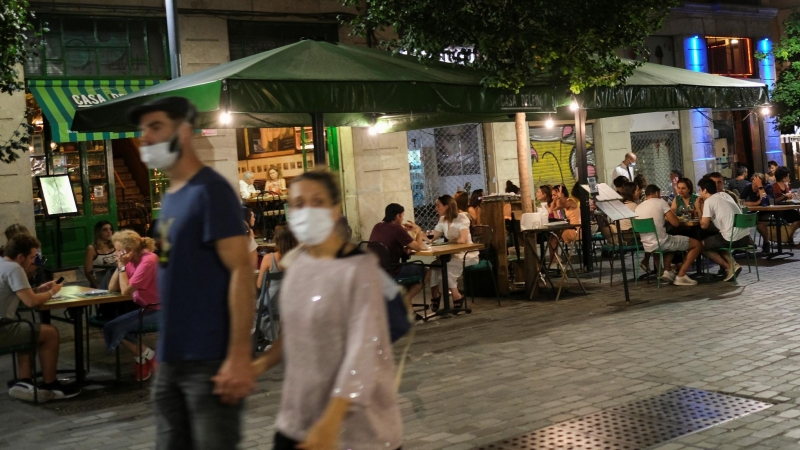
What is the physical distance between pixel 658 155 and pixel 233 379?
23.4 m

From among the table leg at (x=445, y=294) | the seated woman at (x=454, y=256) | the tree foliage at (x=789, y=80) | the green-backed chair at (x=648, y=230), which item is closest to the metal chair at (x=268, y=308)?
the table leg at (x=445, y=294)

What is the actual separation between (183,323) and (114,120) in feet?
23.8

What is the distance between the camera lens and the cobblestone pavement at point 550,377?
239 inches

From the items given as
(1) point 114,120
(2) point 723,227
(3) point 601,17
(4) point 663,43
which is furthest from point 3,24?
(4) point 663,43

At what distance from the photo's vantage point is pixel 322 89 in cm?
962

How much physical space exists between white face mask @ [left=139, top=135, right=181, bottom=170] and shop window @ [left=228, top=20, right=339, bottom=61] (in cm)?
1424

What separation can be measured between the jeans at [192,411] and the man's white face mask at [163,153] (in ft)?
2.53

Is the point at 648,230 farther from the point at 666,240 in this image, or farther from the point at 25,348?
the point at 25,348

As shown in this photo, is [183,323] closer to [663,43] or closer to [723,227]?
[723,227]

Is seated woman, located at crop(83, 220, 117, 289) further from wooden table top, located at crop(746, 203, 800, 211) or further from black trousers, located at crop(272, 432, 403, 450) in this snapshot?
wooden table top, located at crop(746, 203, 800, 211)

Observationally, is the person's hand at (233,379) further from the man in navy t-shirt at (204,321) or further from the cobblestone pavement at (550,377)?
the cobblestone pavement at (550,377)

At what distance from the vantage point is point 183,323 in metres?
3.46

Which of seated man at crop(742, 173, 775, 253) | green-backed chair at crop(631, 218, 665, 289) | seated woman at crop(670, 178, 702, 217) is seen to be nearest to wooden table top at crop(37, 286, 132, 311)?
green-backed chair at crop(631, 218, 665, 289)

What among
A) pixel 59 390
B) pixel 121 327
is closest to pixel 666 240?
pixel 121 327
